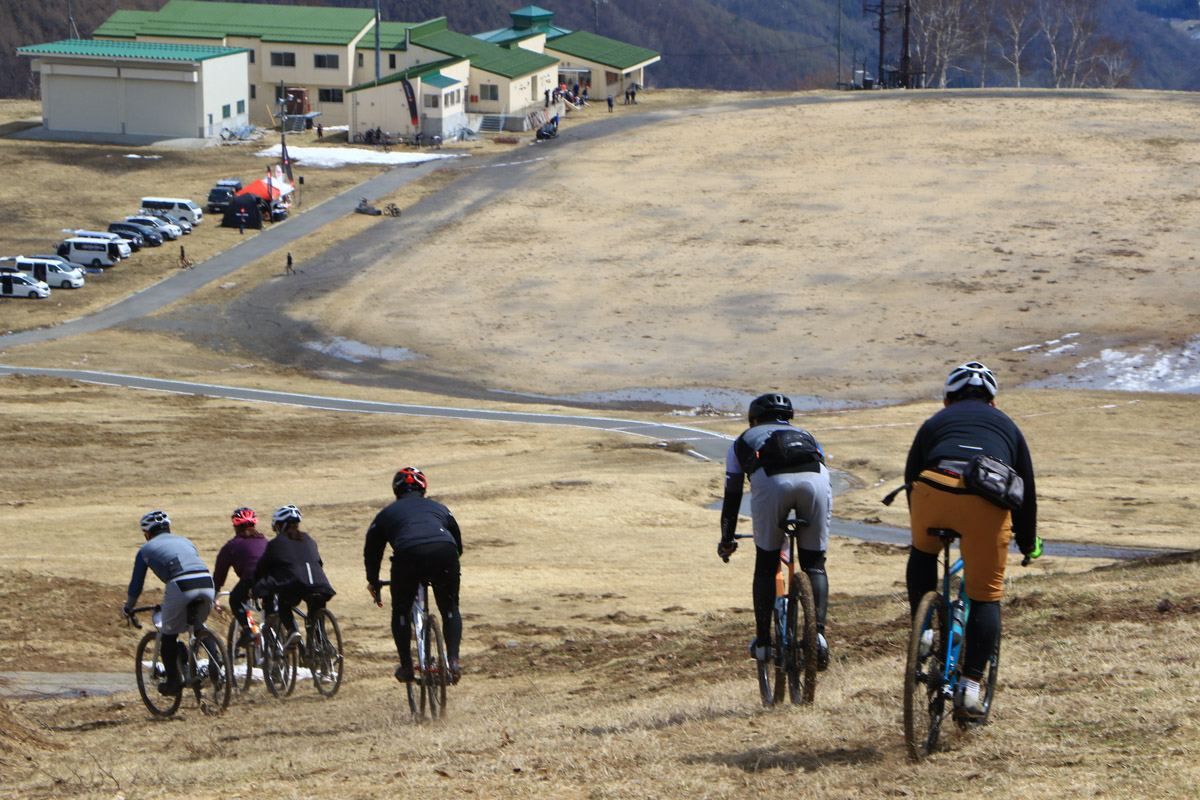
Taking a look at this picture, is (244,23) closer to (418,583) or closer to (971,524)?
(418,583)

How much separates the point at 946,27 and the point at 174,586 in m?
115

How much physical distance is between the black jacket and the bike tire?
2.65m

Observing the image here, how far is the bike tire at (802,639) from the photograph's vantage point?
8.70 m

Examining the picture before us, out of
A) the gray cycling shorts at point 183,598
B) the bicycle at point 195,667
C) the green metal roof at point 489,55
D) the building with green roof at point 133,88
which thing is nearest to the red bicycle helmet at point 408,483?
the gray cycling shorts at point 183,598

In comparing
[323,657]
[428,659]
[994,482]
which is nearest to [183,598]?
[323,657]

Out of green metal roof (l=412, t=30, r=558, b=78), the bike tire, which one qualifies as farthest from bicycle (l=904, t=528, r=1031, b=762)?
green metal roof (l=412, t=30, r=558, b=78)

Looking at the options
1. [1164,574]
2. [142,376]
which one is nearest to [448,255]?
[142,376]

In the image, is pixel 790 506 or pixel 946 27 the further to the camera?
pixel 946 27

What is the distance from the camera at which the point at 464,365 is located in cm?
4109

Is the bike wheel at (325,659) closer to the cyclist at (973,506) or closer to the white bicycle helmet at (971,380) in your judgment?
the cyclist at (973,506)

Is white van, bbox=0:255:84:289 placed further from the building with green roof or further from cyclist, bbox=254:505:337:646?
cyclist, bbox=254:505:337:646

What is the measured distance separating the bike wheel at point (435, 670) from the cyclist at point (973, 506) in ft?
13.7

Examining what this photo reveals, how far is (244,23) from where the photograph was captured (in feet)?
287

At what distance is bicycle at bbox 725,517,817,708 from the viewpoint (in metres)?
8.73
